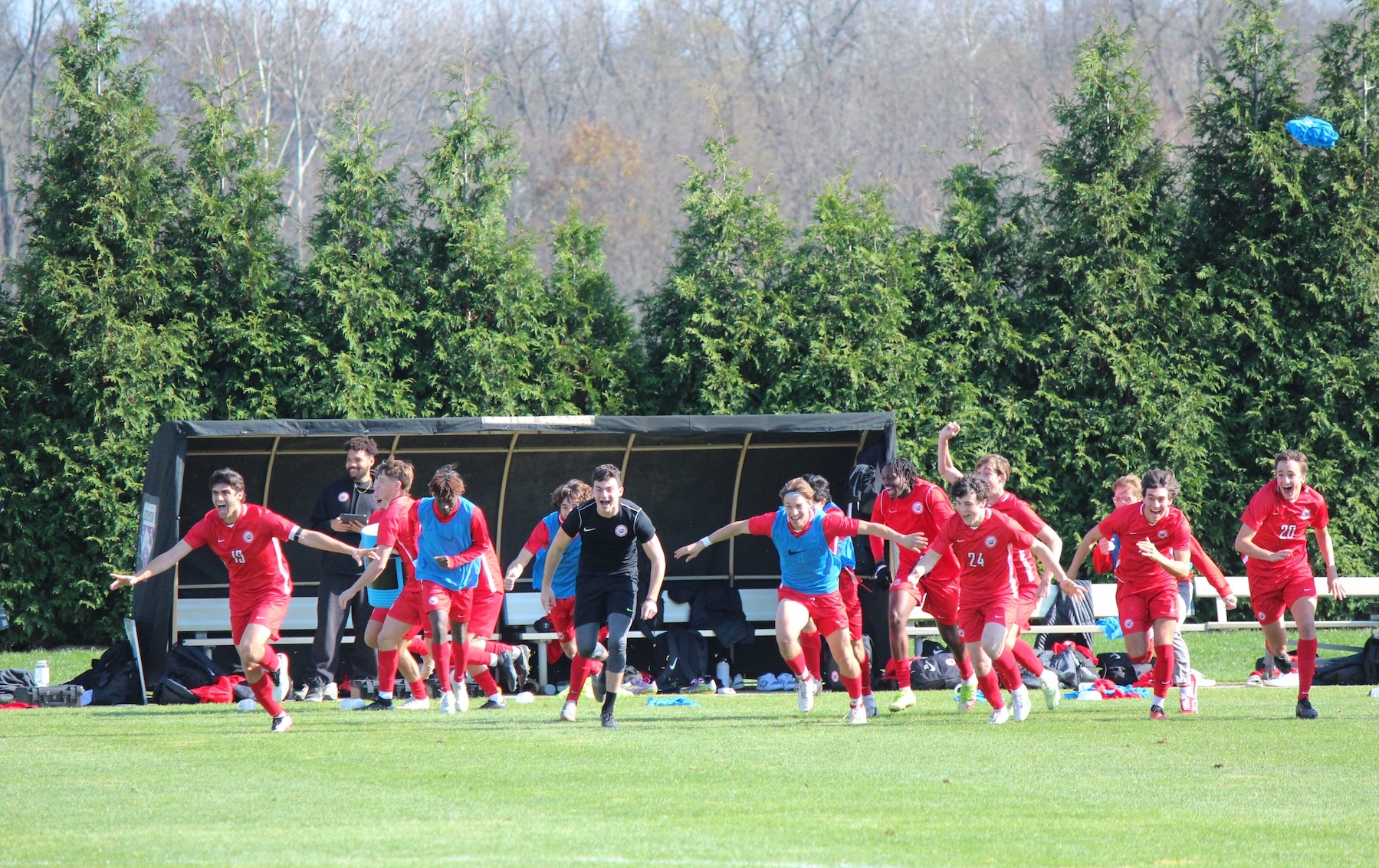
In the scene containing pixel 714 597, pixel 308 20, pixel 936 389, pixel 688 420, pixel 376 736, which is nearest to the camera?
pixel 376 736

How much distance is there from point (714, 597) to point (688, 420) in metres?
2.29

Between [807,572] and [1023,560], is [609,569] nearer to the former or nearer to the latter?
[807,572]

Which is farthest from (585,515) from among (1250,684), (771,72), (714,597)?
(771,72)

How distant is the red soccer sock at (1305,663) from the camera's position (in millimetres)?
10953

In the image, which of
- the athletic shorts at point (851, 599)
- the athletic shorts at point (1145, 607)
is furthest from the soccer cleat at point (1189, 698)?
the athletic shorts at point (851, 599)

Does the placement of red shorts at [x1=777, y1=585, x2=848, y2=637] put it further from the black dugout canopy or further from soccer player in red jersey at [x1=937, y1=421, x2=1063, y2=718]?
the black dugout canopy

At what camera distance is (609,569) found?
416 inches

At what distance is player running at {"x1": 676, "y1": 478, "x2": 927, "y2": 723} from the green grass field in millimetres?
517

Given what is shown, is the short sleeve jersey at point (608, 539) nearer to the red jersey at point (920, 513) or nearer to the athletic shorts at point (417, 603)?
the athletic shorts at point (417, 603)

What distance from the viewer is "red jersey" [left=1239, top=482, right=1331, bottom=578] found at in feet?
38.4

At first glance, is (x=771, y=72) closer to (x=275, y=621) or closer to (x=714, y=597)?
(x=714, y=597)

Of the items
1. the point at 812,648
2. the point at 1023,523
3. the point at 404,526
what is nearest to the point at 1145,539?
the point at 1023,523

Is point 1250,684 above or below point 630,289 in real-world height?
below

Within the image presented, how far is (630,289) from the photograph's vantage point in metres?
41.4
